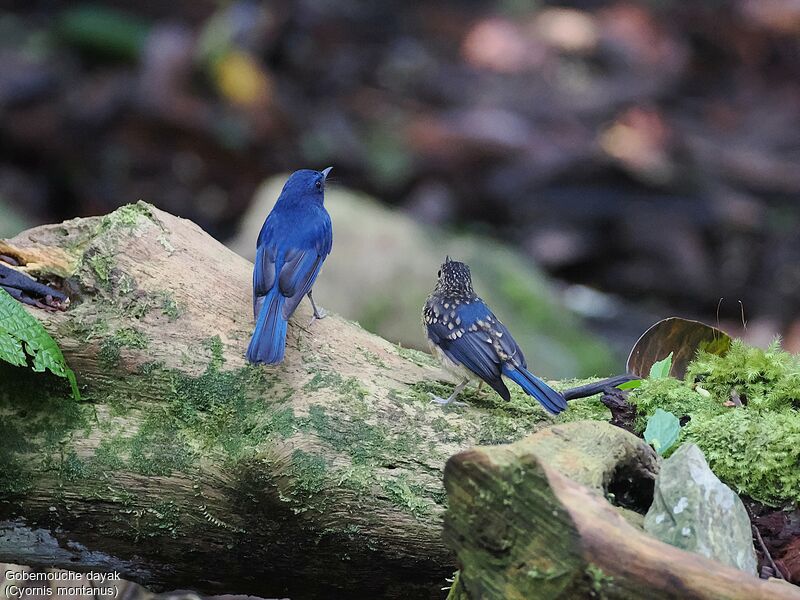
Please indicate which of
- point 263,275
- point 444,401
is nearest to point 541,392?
point 444,401

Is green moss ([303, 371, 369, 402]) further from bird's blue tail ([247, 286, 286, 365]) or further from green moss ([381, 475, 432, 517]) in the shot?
green moss ([381, 475, 432, 517])

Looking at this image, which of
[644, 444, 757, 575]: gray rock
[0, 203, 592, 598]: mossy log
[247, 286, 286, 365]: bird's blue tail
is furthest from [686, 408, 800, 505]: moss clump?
[247, 286, 286, 365]: bird's blue tail

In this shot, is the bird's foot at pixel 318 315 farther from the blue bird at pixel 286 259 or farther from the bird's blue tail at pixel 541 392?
the bird's blue tail at pixel 541 392

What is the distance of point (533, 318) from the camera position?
725cm

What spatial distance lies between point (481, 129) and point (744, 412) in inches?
262

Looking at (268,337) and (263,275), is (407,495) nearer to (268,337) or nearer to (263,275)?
(268,337)

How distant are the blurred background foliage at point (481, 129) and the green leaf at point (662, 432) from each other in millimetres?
4580

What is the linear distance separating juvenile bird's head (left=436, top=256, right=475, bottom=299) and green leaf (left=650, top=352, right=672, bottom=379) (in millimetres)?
700

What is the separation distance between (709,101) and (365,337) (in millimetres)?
7718

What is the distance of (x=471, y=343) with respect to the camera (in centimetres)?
361

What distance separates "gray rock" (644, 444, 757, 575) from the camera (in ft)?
8.66

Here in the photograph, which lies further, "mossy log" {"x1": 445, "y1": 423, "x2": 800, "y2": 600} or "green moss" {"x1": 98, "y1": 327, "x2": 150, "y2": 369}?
"green moss" {"x1": 98, "y1": 327, "x2": 150, "y2": 369}

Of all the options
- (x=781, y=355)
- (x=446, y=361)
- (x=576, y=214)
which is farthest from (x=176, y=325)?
(x=576, y=214)

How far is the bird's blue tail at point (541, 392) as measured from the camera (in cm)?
345
